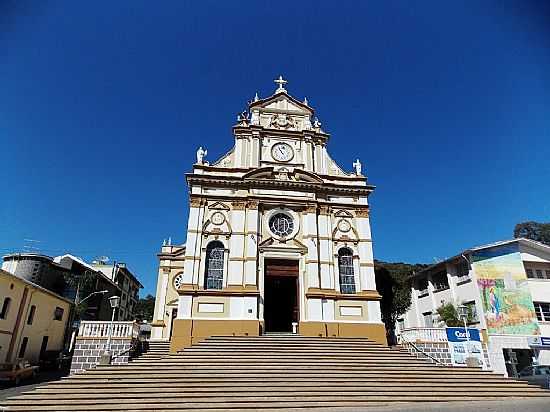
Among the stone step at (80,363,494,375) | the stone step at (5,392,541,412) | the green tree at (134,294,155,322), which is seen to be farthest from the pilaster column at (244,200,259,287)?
the green tree at (134,294,155,322)

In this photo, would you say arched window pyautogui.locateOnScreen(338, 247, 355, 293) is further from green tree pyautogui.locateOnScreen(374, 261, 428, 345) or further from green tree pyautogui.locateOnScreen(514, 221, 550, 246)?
green tree pyautogui.locateOnScreen(514, 221, 550, 246)

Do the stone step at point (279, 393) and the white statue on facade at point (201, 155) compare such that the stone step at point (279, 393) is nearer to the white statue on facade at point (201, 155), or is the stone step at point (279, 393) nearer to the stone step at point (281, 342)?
the stone step at point (281, 342)

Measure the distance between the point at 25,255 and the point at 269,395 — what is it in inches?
1348

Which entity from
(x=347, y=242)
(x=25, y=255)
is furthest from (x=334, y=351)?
(x=25, y=255)

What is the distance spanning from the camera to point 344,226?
757 inches

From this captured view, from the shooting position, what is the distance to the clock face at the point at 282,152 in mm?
20344

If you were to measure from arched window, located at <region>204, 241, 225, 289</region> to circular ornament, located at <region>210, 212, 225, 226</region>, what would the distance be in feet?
3.56

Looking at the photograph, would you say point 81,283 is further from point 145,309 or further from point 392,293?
point 145,309

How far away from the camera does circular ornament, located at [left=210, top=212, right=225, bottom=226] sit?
59.9 ft

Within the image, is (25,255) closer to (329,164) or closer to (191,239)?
(191,239)

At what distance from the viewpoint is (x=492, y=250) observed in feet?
75.7

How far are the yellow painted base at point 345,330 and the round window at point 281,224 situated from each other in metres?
4.85

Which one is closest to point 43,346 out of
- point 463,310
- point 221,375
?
point 221,375

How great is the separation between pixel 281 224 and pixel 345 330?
6364 mm
